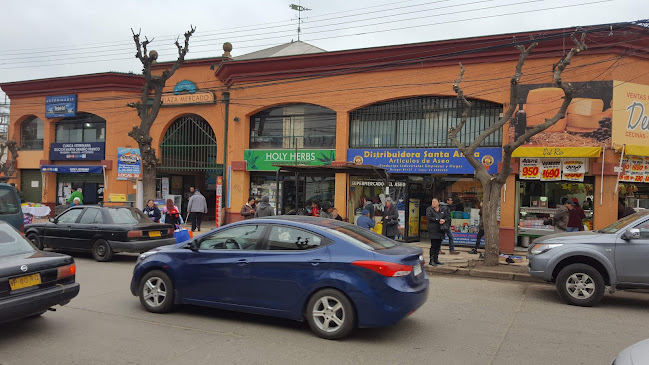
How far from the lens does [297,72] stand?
1775 cm

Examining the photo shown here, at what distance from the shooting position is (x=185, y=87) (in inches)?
810

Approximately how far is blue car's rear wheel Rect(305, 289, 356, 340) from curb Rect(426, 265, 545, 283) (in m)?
5.76

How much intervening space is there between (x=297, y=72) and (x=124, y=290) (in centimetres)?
1148

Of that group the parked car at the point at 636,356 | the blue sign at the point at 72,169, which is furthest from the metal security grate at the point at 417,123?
the blue sign at the point at 72,169

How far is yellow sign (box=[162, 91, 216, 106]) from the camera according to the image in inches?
783

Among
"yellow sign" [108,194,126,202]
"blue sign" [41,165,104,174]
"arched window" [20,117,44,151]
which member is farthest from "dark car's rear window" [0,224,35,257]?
"arched window" [20,117,44,151]

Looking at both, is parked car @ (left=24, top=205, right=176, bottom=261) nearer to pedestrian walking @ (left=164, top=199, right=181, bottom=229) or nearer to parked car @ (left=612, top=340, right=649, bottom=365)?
pedestrian walking @ (left=164, top=199, right=181, bottom=229)

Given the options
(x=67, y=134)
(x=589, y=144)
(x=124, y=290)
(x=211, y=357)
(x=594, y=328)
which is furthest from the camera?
(x=67, y=134)

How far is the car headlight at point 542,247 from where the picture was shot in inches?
316

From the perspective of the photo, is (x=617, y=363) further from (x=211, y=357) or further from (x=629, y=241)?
(x=629, y=241)

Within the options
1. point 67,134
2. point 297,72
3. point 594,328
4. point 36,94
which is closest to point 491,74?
point 297,72

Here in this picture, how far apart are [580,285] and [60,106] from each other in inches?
929

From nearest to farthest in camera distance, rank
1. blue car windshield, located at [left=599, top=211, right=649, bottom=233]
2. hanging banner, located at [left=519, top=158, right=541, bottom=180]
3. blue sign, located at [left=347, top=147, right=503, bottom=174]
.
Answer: blue car windshield, located at [left=599, top=211, right=649, bottom=233] → hanging banner, located at [left=519, top=158, right=541, bottom=180] → blue sign, located at [left=347, top=147, right=503, bottom=174]

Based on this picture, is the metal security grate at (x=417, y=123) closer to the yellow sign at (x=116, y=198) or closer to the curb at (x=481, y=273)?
the curb at (x=481, y=273)
